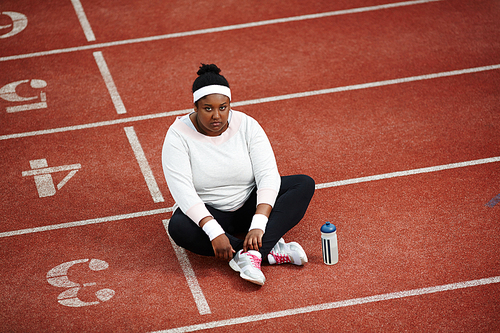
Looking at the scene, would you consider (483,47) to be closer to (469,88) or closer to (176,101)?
(469,88)

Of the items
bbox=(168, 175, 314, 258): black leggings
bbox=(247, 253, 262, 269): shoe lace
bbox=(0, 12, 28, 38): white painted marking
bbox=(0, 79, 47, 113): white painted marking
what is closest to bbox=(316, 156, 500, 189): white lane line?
bbox=(168, 175, 314, 258): black leggings

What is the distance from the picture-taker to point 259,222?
12.9 ft

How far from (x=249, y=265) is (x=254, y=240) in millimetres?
163

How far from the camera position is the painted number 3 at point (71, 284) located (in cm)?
385

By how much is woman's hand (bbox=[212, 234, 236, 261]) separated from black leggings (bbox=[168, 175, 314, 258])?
13cm

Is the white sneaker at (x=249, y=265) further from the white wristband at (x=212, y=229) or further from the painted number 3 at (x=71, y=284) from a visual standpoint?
the painted number 3 at (x=71, y=284)

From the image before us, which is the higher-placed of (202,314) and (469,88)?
(469,88)

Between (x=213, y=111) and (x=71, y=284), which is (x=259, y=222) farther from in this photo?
(x=71, y=284)

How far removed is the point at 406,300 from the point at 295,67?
359cm

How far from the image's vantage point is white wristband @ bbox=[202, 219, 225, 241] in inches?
152

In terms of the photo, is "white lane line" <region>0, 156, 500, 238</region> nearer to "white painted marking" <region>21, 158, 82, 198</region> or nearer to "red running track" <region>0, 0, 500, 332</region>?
"red running track" <region>0, 0, 500, 332</region>

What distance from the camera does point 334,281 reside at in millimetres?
3943

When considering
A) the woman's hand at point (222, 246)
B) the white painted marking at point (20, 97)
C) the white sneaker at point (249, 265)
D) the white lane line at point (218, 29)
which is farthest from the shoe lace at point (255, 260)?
the white lane line at point (218, 29)

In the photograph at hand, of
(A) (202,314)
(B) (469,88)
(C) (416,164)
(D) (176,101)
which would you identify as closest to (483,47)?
(B) (469,88)
